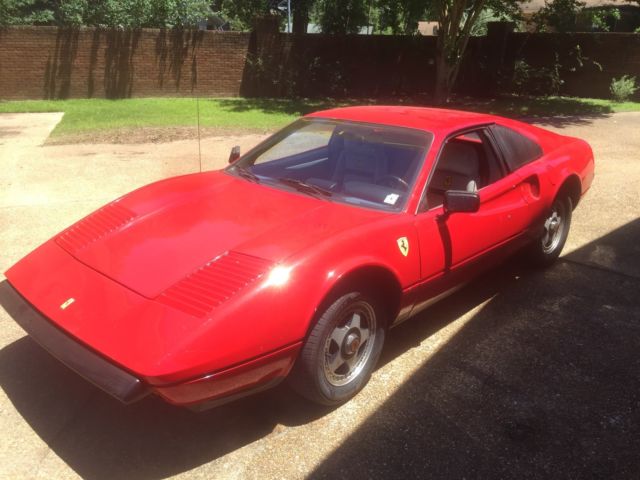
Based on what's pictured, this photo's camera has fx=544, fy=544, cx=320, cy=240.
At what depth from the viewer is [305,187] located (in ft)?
11.0

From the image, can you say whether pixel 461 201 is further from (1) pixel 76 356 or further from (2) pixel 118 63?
(2) pixel 118 63

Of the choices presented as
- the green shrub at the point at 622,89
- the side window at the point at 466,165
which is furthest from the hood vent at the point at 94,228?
the green shrub at the point at 622,89

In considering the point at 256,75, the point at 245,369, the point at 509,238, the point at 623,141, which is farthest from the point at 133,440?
the point at 256,75

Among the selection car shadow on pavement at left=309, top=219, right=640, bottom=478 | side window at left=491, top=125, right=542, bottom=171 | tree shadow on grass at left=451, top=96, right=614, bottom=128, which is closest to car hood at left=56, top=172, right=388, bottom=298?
car shadow on pavement at left=309, top=219, right=640, bottom=478

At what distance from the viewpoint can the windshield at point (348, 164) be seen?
10.7ft

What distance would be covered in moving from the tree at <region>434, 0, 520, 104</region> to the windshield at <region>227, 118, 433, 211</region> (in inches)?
476

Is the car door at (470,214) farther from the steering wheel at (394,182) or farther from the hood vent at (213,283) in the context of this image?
the hood vent at (213,283)

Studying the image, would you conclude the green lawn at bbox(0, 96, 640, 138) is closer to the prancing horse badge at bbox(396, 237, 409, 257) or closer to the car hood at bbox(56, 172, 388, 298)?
the car hood at bbox(56, 172, 388, 298)

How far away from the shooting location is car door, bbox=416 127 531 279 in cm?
318

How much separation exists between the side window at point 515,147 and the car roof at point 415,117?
0.12 meters

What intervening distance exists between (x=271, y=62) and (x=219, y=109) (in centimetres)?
337

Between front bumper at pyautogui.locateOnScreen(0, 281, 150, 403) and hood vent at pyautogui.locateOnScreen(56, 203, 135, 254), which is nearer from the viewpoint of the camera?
front bumper at pyautogui.locateOnScreen(0, 281, 150, 403)

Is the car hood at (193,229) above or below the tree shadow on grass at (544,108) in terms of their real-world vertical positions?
below

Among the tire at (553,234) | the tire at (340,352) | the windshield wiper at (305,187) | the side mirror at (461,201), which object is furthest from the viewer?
the tire at (553,234)
